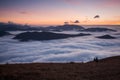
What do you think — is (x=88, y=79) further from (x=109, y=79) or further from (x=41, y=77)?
(x=41, y=77)

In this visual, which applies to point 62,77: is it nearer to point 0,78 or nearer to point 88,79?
point 88,79

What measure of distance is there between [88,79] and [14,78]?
241 inches

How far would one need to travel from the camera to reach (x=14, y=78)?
12547 millimetres

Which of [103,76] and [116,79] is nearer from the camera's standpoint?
[116,79]

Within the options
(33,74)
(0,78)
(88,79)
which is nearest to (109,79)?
(88,79)

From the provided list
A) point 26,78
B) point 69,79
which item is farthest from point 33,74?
point 69,79

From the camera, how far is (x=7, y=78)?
12508 millimetres

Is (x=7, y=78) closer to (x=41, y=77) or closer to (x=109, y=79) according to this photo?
(x=41, y=77)

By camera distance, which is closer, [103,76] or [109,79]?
[109,79]

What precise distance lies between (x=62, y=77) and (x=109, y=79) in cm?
389

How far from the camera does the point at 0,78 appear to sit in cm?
1231

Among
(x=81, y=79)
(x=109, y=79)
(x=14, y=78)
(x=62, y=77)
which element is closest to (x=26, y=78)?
(x=14, y=78)

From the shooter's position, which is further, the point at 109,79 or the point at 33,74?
the point at 33,74

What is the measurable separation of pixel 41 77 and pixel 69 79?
2.39 m
